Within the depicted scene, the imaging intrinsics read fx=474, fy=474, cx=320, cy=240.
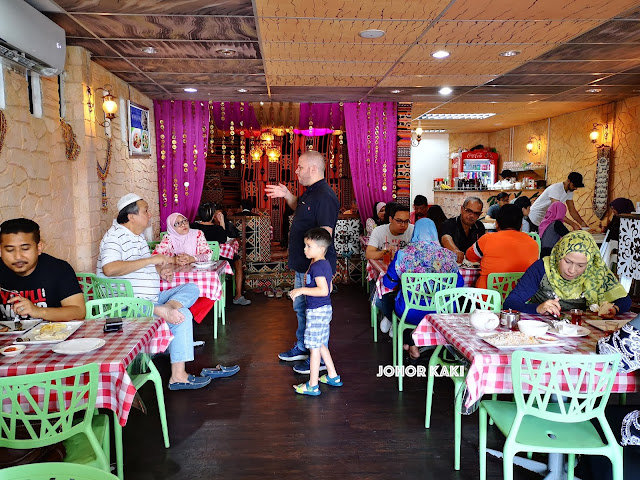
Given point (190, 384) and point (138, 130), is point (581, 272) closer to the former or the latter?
point (190, 384)

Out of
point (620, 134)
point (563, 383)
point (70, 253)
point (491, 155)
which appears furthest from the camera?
point (491, 155)

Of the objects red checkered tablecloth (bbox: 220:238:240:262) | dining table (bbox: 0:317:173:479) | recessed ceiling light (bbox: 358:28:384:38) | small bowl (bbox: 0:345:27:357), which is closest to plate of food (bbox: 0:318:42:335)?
dining table (bbox: 0:317:173:479)

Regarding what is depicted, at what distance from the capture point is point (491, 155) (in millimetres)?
13195

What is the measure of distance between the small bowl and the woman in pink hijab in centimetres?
253

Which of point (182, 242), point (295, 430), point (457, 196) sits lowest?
point (295, 430)

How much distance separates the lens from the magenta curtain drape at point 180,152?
7.20 meters

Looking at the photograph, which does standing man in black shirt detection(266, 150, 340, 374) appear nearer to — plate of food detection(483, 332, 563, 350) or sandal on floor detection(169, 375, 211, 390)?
sandal on floor detection(169, 375, 211, 390)

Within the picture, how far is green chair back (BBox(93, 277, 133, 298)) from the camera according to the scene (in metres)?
3.55

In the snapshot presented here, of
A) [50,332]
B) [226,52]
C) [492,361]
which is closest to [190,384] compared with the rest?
[50,332]

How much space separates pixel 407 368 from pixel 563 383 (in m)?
2.11

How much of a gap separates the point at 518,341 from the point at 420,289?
1.39 metres

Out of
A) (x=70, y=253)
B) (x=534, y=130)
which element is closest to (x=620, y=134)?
(x=534, y=130)

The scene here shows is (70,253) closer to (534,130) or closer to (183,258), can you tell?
(183,258)

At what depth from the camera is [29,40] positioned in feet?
10.9
